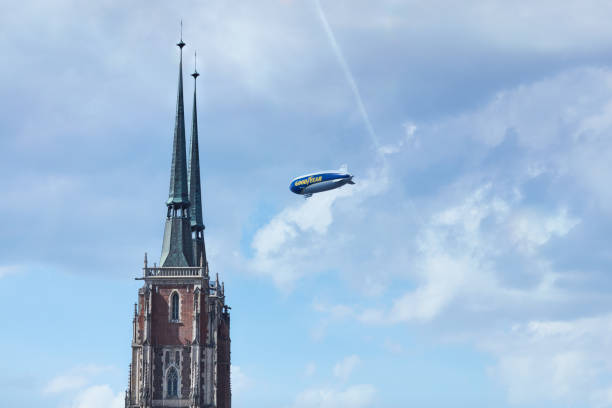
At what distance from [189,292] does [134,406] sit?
58.5 feet

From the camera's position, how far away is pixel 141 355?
589ft

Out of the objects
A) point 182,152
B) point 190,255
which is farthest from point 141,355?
point 182,152

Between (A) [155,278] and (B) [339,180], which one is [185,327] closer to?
(A) [155,278]

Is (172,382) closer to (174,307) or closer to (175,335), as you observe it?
(175,335)

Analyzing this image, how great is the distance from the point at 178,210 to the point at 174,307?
1590 centimetres

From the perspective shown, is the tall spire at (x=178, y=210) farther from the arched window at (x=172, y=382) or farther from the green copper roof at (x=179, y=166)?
the arched window at (x=172, y=382)

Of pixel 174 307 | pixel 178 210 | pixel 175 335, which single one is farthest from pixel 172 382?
pixel 178 210

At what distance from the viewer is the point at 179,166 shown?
192 metres

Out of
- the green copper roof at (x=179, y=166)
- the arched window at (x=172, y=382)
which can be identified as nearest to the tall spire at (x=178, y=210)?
the green copper roof at (x=179, y=166)

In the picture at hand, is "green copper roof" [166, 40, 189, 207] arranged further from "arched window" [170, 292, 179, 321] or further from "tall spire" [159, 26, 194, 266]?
"arched window" [170, 292, 179, 321]

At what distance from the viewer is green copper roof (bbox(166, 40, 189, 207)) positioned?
189500mm

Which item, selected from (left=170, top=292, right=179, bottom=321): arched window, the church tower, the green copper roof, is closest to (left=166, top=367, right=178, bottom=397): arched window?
the church tower

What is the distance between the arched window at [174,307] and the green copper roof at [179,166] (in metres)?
14.9

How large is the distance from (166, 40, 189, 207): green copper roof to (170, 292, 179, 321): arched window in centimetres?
1489
